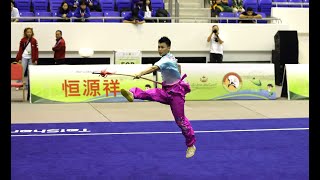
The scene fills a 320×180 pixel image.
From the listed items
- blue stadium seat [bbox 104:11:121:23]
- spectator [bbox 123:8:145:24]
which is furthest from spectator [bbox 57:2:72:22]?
spectator [bbox 123:8:145:24]

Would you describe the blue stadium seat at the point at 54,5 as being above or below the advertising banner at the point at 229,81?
above

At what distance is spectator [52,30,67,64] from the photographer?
64.3 ft

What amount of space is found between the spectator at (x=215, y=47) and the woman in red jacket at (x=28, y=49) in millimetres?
6592

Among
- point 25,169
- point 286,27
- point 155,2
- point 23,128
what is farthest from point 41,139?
point 286,27

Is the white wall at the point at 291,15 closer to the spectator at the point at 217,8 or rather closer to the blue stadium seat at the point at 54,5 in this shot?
the spectator at the point at 217,8

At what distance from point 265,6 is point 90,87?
31.4 ft

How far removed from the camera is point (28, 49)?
18766 mm

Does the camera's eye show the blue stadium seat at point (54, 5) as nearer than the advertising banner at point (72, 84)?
No

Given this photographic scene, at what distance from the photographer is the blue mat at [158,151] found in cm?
920

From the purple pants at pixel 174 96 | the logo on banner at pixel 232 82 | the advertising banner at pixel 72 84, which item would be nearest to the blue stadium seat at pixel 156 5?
the logo on banner at pixel 232 82

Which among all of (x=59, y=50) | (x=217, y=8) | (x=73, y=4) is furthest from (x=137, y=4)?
(x=217, y=8)

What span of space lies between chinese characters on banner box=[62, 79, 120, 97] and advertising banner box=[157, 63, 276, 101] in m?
1.47

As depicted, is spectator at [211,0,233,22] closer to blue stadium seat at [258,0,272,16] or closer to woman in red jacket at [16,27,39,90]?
blue stadium seat at [258,0,272,16]

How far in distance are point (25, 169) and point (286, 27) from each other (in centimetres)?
1570
